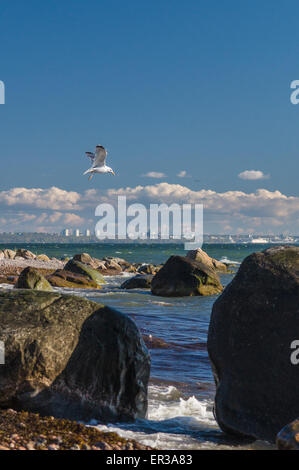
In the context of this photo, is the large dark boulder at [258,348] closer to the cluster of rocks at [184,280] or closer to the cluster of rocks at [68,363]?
the cluster of rocks at [68,363]

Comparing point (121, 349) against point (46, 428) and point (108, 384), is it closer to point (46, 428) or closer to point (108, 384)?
point (108, 384)

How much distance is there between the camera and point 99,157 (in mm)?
15500

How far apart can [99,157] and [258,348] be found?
32.5 ft

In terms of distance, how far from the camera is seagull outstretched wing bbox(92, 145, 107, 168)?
587 inches

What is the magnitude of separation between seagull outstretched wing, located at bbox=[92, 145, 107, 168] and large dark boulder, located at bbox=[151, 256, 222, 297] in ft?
31.5

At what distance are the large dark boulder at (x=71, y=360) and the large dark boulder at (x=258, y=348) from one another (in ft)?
3.94

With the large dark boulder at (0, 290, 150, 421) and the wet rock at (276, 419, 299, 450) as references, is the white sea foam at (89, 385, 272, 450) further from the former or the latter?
the wet rock at (276, 419, 299, 450)

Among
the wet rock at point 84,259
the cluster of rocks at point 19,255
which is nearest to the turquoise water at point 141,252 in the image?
the cluster of rocks at point 19,255

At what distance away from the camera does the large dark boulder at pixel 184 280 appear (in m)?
24.2

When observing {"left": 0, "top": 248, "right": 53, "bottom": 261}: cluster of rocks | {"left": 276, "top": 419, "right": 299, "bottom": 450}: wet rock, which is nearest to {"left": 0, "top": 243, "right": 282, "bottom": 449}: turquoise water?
{"left": 276, "top": 419, "right": 299, "bottom": 450}: wet rock

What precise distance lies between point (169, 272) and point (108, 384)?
18.0 m

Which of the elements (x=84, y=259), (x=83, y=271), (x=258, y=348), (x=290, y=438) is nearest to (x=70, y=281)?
(x=83, y=271)
